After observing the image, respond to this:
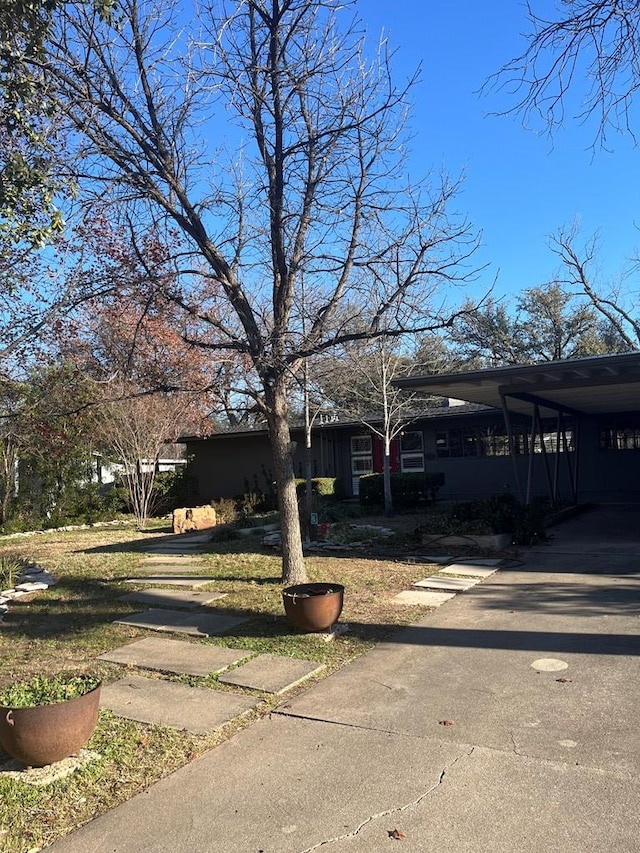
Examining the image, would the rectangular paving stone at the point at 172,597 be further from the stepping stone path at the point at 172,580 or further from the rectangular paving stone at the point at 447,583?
the rectangular paving stone at the point at 447,583

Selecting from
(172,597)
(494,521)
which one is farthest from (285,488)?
(494,521)

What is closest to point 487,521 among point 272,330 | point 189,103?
point 272,330

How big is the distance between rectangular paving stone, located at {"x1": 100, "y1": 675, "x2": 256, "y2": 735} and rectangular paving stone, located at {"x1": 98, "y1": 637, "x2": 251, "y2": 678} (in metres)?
0.30

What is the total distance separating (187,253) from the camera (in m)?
8.09

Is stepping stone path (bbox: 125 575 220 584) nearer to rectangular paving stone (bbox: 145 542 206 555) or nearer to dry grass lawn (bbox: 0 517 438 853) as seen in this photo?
dry grass lawn (bbox: 0 517 438 853)

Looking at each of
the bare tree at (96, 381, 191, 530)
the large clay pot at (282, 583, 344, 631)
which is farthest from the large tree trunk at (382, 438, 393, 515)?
the large clay pot at (282, 583, 344, 631)

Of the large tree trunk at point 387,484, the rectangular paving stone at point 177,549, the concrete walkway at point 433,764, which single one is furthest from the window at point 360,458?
the concrete walkway at point 433,764

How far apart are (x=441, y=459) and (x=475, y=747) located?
18.5 meters

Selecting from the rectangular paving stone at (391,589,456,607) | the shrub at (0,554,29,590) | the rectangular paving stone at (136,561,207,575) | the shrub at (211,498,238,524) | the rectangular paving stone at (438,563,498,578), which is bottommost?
the rectangular paving stone at (391,589,456,607)

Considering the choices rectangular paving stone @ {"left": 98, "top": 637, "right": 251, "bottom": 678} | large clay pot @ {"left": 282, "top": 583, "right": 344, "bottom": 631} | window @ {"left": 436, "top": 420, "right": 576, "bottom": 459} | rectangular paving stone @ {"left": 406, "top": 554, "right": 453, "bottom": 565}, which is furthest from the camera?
window @ {"left": 436, "top": 420, "right": 576, "bottom": 459}

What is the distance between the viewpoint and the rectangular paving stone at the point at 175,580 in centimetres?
902

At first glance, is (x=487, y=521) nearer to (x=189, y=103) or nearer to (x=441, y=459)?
(x=189, y=103)

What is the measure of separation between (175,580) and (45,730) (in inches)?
225

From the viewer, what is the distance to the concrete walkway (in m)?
3.04
